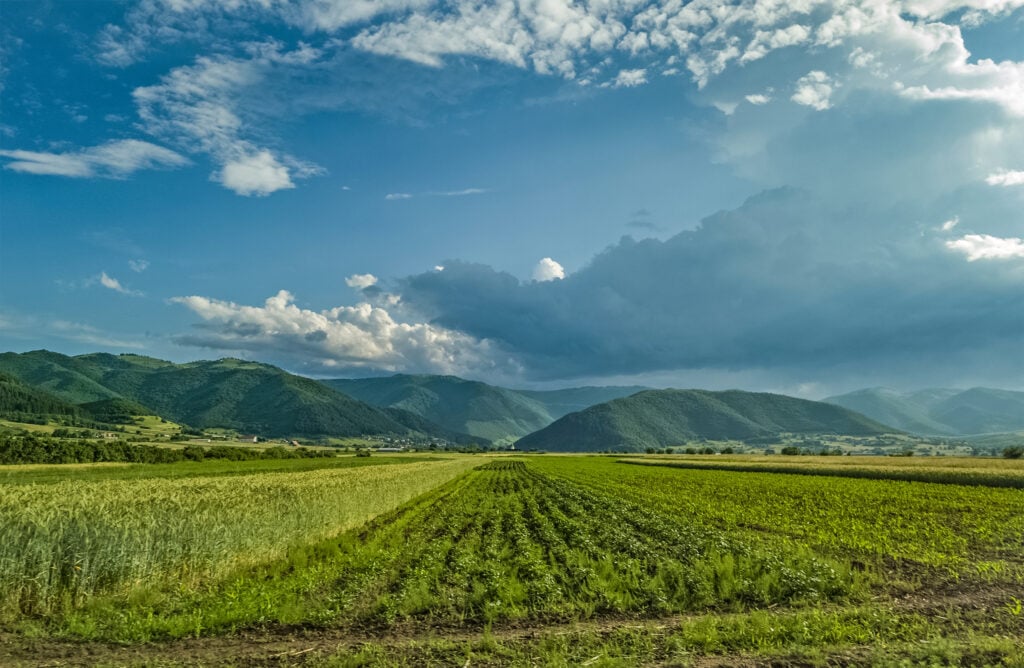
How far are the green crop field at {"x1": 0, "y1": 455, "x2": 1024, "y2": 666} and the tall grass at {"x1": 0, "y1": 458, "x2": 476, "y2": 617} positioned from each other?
2.1 inches

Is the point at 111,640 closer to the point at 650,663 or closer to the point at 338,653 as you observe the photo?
the point at 338,653

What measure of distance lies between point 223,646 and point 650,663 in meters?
9.66

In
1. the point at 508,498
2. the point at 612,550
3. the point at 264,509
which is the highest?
the point at 264,509

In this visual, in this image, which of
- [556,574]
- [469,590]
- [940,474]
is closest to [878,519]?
[556,574]

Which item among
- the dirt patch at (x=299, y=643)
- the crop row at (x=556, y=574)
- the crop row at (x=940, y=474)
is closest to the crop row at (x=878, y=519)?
the crop row at (x=556, y=574)

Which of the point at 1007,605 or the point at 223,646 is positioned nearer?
the point at 223,646

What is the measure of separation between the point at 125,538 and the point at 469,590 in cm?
1023

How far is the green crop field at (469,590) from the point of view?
12055 millimetres

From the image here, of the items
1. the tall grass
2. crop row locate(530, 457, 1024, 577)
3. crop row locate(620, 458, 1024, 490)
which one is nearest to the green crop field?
the tall grass

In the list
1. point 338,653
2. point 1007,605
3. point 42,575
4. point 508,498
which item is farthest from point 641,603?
point 508,498

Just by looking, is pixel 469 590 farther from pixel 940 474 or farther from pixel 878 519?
pixel 940 474

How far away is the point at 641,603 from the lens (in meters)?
15.6

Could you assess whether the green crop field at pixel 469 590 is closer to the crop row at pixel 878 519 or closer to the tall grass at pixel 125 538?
the tall grass at pixel 125 538

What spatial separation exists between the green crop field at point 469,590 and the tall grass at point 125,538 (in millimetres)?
53
